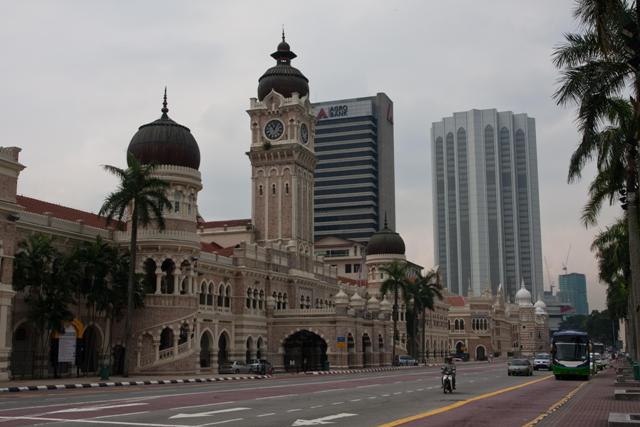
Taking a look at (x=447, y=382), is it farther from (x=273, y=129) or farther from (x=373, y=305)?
(x=273, y=129)

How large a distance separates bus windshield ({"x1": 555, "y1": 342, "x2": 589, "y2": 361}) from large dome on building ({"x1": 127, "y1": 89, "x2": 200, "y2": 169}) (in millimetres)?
28473

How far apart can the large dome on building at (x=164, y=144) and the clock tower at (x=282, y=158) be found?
26014mm

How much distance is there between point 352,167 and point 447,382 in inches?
5861

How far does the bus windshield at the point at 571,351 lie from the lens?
155 ft

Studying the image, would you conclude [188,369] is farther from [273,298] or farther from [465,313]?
[465,313]

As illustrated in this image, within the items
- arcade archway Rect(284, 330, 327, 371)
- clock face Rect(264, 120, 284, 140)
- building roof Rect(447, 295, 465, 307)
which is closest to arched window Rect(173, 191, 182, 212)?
arcade archway Rect(284, 330, 327, 371)

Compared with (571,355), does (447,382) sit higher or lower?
lower

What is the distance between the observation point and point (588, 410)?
23.2 metres

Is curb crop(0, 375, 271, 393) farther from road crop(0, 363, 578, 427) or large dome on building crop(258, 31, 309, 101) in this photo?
large dome on building crop(258, 31, 309, 101)

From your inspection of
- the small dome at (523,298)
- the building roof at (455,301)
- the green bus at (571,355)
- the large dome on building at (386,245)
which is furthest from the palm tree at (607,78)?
the small dome at (523,298)

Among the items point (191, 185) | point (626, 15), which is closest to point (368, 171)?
point (191, 185)

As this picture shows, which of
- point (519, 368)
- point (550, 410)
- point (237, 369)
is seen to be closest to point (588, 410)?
point (550, 410)

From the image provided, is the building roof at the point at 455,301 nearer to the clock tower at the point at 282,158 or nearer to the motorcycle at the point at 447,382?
the clock tower at the point at 282,158

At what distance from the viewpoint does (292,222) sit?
80625 millimetres
